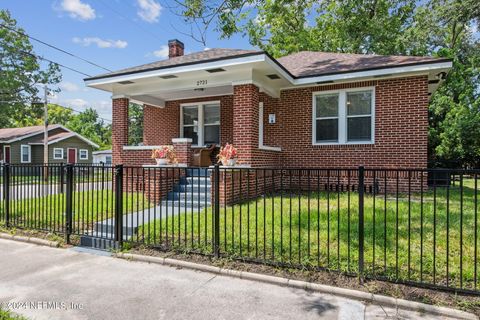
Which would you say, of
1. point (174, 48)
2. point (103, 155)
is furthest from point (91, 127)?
point (174, 48)

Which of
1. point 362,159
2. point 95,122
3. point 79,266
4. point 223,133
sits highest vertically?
point 95,122

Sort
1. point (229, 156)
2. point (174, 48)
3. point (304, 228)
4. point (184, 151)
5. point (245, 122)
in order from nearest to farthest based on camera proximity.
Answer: point (304, 228)
point (229, 156)
point (245, 122)
point (184, 151)
point (174, 48)

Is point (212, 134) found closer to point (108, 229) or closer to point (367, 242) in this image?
point (108, 229)

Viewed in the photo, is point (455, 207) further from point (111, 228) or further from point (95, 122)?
point (95, 122)

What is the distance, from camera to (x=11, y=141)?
25.3 meters

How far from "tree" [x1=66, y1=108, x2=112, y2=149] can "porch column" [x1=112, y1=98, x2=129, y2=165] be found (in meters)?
48.3

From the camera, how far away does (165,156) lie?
855 centimetres

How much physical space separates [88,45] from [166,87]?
12.4 meters

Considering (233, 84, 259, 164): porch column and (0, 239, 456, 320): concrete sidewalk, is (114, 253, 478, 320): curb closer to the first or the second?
(0, 239, 456, 320): concrete sidewalk

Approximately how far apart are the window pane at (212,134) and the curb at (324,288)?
7.46 meters

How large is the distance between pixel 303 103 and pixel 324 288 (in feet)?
24.6

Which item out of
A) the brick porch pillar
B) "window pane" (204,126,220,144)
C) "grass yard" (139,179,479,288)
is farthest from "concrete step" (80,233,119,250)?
"window pane" (204,126,220,144)

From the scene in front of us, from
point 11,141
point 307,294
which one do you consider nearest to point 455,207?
point 307,294

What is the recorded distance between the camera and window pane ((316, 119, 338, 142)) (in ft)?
32.4
